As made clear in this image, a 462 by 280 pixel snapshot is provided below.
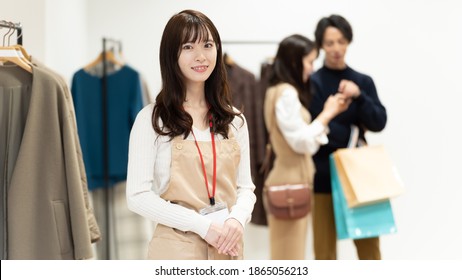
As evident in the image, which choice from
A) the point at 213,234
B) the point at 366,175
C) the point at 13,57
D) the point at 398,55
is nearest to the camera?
the point at 213,234

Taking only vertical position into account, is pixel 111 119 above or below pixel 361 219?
above

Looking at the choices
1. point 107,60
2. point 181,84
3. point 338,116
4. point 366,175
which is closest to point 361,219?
point 366,175

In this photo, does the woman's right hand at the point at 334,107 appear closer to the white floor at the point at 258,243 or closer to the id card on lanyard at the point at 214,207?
the white floor at the point at 258,243

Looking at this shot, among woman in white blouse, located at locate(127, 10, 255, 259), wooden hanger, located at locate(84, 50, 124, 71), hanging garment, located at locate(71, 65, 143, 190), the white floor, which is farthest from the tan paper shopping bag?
wooden hanger, located at locate(84, 50, 124, 71)

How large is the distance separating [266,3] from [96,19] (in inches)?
31.8

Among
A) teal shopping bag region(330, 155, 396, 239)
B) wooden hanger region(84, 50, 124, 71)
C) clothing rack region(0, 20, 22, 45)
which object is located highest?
clothing rack region(0, 20, 22, 45)

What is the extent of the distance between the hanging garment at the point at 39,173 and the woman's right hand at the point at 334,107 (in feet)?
3.56

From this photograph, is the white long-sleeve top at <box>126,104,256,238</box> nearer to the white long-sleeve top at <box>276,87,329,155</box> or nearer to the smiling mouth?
the smiling mouth

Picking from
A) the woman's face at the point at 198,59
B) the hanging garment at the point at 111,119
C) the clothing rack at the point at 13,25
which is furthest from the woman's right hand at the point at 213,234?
the hanging garment at the point at 111,119

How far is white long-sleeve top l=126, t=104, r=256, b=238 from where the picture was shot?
160 cm

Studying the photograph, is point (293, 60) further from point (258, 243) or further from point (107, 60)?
point (258, 243)

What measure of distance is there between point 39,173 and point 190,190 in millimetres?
638

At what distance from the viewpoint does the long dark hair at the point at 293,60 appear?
2705mm

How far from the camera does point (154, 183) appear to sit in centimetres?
168
